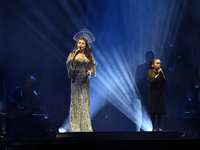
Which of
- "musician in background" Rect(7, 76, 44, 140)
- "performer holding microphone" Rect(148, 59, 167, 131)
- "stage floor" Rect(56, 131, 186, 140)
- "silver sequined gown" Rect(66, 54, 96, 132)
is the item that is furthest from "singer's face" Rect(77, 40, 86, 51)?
"musician in background" Rect(7, 76, 44, 140)

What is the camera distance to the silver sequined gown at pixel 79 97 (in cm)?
595

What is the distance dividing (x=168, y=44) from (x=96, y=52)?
7.21 ft

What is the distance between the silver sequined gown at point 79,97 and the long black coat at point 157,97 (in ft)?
4.34

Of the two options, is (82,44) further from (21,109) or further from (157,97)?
(21,109)

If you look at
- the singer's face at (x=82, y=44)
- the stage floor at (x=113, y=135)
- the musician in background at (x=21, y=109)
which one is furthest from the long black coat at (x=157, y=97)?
the musician in background at (x=21, y=109)

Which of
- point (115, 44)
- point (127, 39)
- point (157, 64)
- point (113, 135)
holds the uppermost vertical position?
point (127, 39)

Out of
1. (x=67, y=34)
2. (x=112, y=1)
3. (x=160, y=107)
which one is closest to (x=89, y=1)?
(x=112, y=1)


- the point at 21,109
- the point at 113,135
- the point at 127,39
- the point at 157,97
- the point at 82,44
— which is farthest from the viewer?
the point at 127,39

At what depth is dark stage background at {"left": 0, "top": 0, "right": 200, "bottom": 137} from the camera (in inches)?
338

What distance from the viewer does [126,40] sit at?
8.82m

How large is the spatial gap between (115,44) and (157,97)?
329 cm

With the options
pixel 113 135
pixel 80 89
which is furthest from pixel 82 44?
pixel 113 135

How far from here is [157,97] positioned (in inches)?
235

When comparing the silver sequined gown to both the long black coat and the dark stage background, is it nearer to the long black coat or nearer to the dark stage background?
the long black coat
